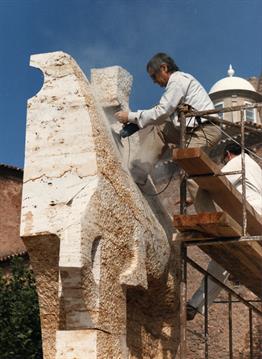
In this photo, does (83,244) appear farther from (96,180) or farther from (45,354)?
(45,354)

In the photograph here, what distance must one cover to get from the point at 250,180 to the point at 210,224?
4.67 feet

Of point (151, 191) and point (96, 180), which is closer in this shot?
point (96, 180)

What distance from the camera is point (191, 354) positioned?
24.7m

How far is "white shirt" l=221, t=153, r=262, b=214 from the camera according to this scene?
23.1ft

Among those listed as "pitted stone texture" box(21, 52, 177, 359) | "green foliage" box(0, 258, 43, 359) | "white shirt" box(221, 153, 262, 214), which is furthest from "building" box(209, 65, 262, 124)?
"pitted stone texture" box(21, 52, 177, 359)

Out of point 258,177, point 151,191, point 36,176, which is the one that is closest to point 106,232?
point 36,176

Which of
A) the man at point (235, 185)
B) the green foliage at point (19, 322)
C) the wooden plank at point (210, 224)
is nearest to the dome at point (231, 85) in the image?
the green foliage at point (19, 322)

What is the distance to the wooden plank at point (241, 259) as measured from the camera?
654 cm

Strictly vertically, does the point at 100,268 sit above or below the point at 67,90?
below

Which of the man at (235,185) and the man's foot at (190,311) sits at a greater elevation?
the man at (235,185)

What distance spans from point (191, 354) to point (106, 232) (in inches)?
791

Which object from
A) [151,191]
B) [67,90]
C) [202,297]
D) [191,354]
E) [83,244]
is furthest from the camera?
[191,354]

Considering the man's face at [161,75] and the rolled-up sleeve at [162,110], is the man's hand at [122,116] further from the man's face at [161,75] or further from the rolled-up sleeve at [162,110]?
the man's face at [161,75]

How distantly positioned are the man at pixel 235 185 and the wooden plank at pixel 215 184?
0.35 meters
